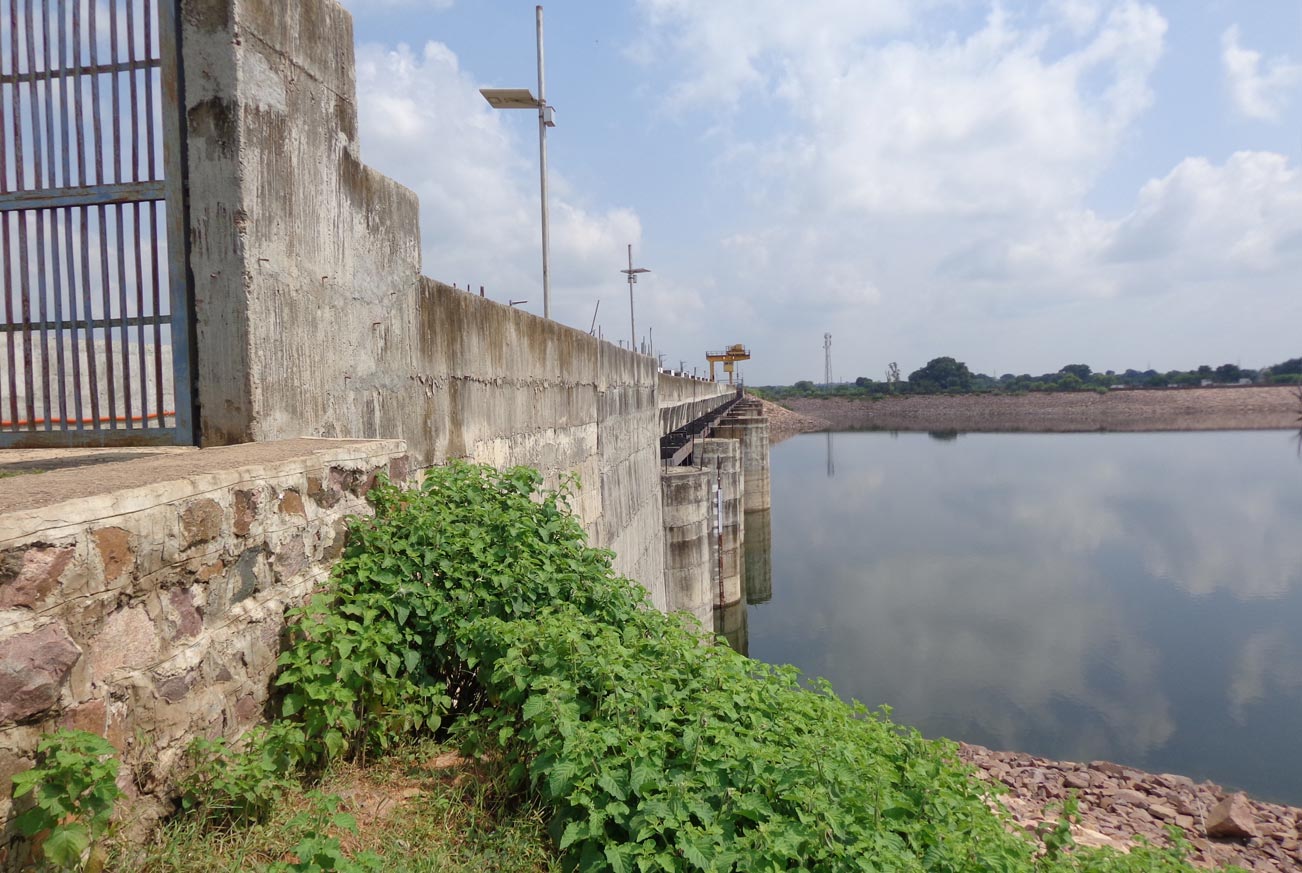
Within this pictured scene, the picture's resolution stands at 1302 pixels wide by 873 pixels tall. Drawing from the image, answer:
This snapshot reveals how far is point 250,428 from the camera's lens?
3664 millimetres

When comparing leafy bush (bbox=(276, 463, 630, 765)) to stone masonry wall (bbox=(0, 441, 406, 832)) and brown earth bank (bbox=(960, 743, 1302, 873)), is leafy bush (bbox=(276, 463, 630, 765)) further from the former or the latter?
brown earth bank (bbox=(960, 743, 1302, 873))

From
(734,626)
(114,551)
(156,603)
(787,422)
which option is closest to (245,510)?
(156,603)

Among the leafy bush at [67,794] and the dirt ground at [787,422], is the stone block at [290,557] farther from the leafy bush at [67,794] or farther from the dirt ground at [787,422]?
the dirt ground at [787,422]

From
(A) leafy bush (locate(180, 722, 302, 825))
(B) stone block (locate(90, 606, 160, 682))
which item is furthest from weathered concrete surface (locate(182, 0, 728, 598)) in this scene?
(A) leafy bush (locate(180, 722, 302, 825))

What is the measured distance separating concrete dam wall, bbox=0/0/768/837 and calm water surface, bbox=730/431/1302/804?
40.3ft

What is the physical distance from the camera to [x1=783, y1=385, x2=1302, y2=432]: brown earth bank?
70.5m

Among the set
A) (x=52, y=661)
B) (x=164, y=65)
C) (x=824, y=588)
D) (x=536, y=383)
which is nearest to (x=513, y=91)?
(x=536, y=383)

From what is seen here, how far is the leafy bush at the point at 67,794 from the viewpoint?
6.17 ft

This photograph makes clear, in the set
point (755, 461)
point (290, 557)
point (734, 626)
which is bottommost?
point (734, 626)

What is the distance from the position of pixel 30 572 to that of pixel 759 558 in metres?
25.6

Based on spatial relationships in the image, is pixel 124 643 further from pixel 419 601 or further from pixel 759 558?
pixel 759 558

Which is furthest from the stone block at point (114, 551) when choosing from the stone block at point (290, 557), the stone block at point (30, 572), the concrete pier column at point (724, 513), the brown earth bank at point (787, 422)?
the brown earth bank at point (787, 422)

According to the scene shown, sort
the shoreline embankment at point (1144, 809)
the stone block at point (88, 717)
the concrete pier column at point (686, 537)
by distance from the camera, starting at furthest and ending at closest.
A: the concrete pier column at point (686, 537)
the shoreline embankment at point (1144, 809)
the stone block at point (88, 717)

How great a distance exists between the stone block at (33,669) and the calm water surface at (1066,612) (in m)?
14.0
